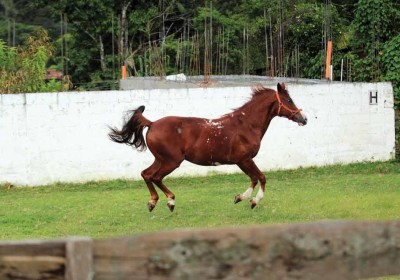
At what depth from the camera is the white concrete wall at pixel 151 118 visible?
693 inches

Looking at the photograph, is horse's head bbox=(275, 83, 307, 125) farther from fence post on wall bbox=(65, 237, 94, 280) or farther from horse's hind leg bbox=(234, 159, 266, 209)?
fence post on wall bbox=(65, 237, 94, 280)

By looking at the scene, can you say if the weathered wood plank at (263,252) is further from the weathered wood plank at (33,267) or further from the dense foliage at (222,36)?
the dense foliage at (222,36)

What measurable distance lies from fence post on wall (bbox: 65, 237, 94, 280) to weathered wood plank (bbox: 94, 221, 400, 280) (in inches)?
1.6

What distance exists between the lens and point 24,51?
75.2ft

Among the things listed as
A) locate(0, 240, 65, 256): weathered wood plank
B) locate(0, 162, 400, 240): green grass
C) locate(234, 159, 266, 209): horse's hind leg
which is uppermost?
locate(0, 240, 65, 256): weathered wood plank

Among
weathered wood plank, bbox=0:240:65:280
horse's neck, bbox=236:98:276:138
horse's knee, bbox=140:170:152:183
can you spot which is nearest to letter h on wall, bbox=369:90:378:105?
horse's neck, bbox=236:98:276:138

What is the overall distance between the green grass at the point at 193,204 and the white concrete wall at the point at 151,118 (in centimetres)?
39

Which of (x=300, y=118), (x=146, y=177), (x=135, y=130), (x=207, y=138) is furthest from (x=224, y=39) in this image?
(x=146, y=177)

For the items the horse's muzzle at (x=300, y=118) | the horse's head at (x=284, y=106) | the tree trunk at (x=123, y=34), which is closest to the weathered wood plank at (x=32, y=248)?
the horse's head at (x=284, y=106)

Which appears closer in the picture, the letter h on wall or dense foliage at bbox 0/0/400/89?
the letter h on wall

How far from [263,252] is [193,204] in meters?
9.88

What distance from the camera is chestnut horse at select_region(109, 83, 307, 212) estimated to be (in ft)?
41.7

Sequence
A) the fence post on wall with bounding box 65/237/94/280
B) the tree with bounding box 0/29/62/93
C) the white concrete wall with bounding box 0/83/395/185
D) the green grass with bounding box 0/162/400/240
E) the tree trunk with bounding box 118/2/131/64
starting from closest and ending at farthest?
the fence post on wall with bounding box 65/237/94/280 → the green grass with bounding box 0/162/400/240 → the white concrete wall with bounding box 0/83/395/185 → the tree with bounding box 0/29/62/93 → the tree trunk with bounding box 118/2/131/64

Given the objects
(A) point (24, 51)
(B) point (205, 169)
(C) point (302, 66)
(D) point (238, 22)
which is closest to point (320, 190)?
(B) point (205, 169)
